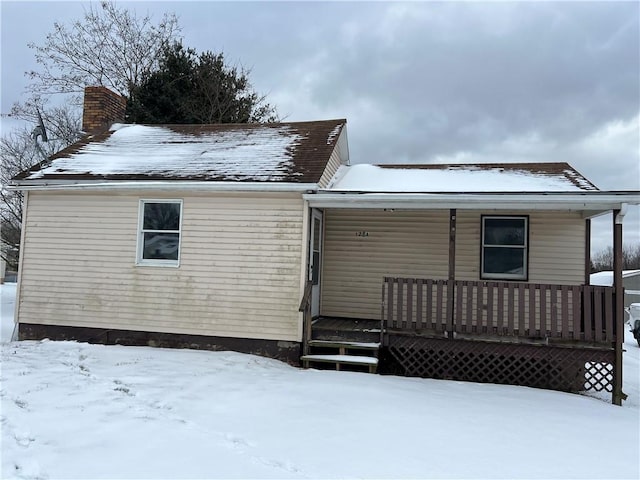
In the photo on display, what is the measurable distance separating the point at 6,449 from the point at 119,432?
0.85 metres

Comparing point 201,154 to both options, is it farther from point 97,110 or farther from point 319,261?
point 97,110

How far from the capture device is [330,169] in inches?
380

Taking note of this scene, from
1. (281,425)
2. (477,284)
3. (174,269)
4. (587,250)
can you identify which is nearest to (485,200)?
(477,284)

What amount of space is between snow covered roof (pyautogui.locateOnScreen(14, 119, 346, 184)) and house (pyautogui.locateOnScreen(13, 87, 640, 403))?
0.06 m

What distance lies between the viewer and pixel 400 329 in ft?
25.6

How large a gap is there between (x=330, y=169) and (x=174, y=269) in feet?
12.4

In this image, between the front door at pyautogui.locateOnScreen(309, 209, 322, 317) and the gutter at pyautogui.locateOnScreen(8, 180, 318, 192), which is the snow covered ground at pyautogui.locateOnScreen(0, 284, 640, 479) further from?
the gutter at pyautogui.locateOnScreen(8, 180, 318, 192)

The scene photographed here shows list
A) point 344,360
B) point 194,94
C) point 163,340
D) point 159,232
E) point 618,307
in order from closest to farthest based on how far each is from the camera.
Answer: point 618,307 → point 344,360 → point 163,340 → point 159,232 → point 194,94

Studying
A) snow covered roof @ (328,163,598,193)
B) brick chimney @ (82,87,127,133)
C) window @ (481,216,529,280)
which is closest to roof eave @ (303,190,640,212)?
snow covered roof @ (328,163,598,193)

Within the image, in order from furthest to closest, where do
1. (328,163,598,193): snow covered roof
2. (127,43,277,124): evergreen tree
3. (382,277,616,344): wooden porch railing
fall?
(127,43,277,124): evergreen tree → (328,163,598,193): snow covered roof → (382,277,616,344): wooden porch railing

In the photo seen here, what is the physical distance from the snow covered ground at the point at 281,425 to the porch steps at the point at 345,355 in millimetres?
394

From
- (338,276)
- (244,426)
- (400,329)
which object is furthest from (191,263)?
(244,426)

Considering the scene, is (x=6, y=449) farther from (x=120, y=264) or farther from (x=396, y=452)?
(x=120, y=264)

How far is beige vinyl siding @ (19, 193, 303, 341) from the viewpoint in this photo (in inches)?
320
